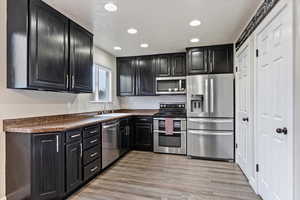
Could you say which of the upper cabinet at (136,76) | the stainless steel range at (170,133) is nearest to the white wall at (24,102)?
the upper cabinet at (136,76)

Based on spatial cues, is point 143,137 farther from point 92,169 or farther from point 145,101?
point 92,169

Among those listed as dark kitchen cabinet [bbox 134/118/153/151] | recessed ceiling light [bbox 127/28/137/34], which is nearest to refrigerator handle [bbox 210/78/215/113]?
dark kitchen cabinet [bbox 134/118/153/151]

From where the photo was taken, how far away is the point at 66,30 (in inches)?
102

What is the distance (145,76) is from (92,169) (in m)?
2.76

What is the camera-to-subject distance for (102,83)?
455cm

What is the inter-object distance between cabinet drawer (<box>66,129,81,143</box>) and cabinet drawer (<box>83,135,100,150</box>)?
0.19 metres

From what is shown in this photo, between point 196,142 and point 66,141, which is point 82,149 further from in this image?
point 196,142

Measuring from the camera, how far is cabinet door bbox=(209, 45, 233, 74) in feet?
12.6

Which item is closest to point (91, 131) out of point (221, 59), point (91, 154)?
point (91, 154)

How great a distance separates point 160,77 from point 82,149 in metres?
2.75

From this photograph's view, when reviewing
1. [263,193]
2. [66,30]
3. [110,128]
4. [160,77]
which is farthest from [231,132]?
[66,30]

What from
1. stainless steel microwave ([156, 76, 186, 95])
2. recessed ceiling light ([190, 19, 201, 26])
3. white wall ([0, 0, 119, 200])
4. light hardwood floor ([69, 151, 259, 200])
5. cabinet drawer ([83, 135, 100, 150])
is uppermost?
recessed ceiling light ([190, 19, 201, 26])

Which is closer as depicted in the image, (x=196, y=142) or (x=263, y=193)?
(x=263, y=193)

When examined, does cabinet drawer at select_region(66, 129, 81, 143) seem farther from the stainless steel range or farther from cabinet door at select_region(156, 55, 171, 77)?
cabinet door at select_region(156, 55, 171, 77)
